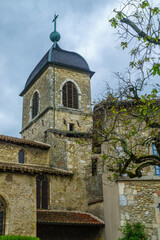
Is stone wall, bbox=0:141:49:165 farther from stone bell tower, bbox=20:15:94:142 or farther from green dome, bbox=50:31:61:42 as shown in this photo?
green dome, bbox=50:31:61:42

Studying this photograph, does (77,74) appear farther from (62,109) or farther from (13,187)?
(13,187)

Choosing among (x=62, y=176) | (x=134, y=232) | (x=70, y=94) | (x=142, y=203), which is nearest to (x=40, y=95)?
(x=70, y=94)

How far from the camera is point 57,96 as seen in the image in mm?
22672

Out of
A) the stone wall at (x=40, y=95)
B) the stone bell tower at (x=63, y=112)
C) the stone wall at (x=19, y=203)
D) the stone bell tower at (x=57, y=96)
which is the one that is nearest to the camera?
the stone wall at (x=19, y=203)

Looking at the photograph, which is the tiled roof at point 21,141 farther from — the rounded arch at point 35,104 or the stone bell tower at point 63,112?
the rounded arch at point 35,104

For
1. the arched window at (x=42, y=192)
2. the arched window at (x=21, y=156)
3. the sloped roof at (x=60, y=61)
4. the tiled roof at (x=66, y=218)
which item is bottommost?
the tiled roof at (x=66, y=218)

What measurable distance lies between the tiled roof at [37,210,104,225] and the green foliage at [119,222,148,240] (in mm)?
2662

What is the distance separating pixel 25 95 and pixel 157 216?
56.0 feet

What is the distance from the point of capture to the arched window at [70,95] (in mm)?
23156

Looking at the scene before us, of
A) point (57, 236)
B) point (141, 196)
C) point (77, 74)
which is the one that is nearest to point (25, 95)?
point (77, 74)

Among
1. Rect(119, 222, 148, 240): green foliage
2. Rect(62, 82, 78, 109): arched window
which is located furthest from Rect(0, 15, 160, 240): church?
Rect(119, 222, 148, 240): green foliage

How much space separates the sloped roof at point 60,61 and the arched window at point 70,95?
1.64 metres

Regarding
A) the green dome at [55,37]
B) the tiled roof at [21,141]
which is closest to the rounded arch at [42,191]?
the tiled roof at [21,141]

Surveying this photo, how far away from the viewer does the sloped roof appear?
78.8 ft
